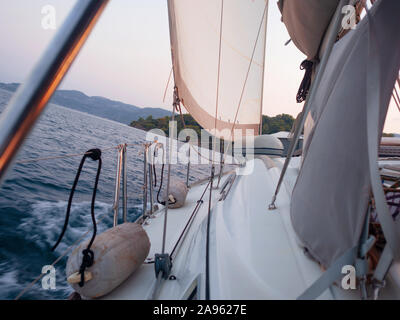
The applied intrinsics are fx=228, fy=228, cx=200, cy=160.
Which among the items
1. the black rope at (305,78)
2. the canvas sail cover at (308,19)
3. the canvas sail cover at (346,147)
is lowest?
the canvas sail cover at (346,147)

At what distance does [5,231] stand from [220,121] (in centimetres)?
276

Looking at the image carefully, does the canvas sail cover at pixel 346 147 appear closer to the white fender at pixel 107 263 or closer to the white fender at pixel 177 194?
the white fender at pixel 107 263

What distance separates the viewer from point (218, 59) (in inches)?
121

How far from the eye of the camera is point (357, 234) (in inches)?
25.9

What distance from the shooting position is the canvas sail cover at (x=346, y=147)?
0.65 metres

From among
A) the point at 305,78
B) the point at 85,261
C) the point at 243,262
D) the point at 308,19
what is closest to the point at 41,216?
the point at 85,261

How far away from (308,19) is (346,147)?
1.07 m

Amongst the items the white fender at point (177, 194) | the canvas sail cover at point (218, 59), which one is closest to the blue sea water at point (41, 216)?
the white fender at point (177, 194)

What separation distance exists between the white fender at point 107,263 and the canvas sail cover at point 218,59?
136cm

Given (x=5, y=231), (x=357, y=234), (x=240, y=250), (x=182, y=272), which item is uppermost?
(x=357, y=234)

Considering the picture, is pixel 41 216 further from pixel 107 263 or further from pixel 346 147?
pixel 346 147

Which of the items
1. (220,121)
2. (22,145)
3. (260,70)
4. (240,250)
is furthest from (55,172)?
(22,145)
